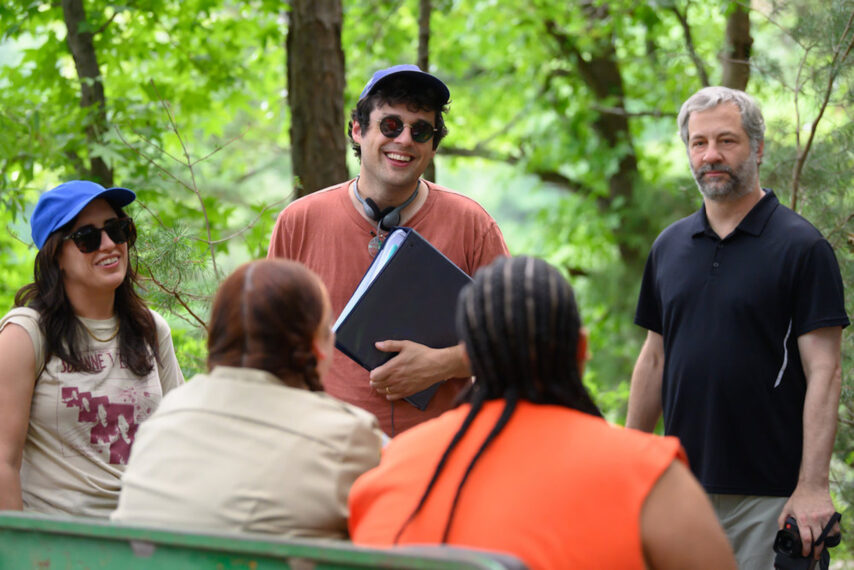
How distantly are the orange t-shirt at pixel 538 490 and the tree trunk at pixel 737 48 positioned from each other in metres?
5.41

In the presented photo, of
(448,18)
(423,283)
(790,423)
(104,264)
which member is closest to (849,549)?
(790,423)

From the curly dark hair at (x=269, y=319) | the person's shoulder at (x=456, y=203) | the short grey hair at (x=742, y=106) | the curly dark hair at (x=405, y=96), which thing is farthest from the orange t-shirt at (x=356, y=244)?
the curly dark hair at (x=269, y=319)

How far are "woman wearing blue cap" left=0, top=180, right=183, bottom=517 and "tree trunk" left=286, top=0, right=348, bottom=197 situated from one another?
8.31ft

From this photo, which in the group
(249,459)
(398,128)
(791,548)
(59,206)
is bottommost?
(791,548)

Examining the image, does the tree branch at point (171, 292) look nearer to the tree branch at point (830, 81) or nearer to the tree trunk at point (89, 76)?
the tree trunk at point (89, 76)

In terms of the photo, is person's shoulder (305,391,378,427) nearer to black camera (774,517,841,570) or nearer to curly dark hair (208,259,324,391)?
curly dark hair (208,259,324,391)

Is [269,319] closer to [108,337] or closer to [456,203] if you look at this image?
[108,337]

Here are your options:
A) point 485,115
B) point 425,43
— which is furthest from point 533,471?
point 485,115

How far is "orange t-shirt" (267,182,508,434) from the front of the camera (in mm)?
3404

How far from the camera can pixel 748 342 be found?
325 cm

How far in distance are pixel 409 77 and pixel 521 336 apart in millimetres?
1843

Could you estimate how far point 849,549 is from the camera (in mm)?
5965

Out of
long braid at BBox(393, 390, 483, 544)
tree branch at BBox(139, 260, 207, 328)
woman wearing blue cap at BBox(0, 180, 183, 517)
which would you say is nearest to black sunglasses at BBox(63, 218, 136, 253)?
woman wearing blue cap at BBox(0, 180, 183, 517)

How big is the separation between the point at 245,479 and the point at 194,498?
Answer: 11cm
